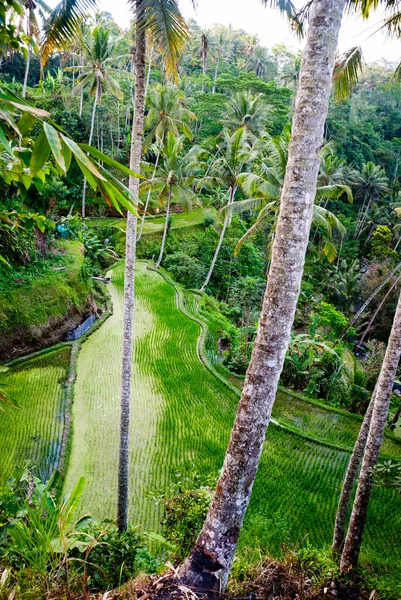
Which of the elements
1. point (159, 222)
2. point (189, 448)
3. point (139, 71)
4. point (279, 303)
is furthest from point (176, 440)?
point (159, 222)

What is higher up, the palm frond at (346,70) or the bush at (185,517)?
the palm frond at (346,70)

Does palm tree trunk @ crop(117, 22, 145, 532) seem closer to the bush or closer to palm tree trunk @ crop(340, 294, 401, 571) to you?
the bush

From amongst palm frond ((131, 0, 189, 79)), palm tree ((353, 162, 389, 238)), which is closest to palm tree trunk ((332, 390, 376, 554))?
palm frond ((131, 0, 189, 79))

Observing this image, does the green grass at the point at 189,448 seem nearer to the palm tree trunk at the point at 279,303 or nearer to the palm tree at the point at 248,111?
the palm tree trunk at the point at 279,303

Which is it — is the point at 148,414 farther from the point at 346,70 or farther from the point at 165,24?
the point at 346,70

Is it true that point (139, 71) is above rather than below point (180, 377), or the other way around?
above


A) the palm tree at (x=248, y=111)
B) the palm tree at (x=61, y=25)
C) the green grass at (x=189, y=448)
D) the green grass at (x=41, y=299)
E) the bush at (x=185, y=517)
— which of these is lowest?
the green grass at (x=189, y=448)

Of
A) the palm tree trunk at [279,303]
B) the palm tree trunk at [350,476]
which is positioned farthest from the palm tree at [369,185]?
the palm tree trunk at [279,303]
